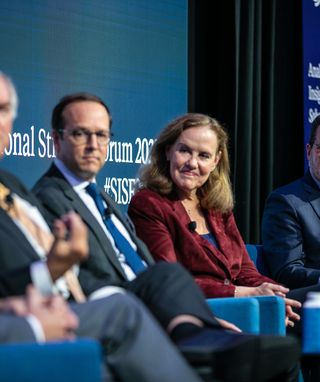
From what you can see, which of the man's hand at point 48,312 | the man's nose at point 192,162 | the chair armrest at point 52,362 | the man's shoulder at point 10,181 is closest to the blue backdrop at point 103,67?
the man's nose at point 192,162

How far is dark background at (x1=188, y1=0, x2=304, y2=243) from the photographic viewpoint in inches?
261

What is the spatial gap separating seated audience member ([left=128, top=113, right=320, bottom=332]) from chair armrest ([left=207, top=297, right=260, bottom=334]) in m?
0.35

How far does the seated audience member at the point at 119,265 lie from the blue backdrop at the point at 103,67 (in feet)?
3.35

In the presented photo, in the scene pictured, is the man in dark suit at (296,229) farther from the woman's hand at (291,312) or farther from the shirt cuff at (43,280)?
the shirt cuff at (43,280)

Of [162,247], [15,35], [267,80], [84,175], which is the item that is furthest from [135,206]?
[267,80]

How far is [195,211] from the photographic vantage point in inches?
196

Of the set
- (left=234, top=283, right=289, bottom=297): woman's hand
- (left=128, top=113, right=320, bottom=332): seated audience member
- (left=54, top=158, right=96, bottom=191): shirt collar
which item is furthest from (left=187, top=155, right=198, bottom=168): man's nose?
(left=54, top=158, right=96, bottom=191): shirt collar

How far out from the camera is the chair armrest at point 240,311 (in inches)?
172

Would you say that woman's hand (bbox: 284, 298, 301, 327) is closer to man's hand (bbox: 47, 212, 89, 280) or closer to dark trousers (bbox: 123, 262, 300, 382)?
dark trousers (bbox: 123, 262, 300, 382)

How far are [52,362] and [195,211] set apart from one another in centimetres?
233

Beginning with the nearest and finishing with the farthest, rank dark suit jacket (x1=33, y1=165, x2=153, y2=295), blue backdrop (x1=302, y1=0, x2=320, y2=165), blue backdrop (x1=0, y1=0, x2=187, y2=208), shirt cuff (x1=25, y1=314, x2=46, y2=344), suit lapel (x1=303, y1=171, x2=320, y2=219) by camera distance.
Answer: shirt cuff (x1=25, y1=314, x2=46, y2=344) < dark suit jacket (x1=33, y1=165, x2=153, y2=295) < blue backdrop (x1=0, y1=0, x2=187, y2=208) < suit lapel (x1=303, y1=171, x2=320, y2=219) < blue backdrop (x1=302, y1=0, x2=320, y2=165)

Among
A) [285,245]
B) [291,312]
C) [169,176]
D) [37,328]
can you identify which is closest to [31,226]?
[37,328]

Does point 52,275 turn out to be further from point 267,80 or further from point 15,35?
point 267,80

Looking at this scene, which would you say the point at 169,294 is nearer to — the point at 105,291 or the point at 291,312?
the point at 105,291
